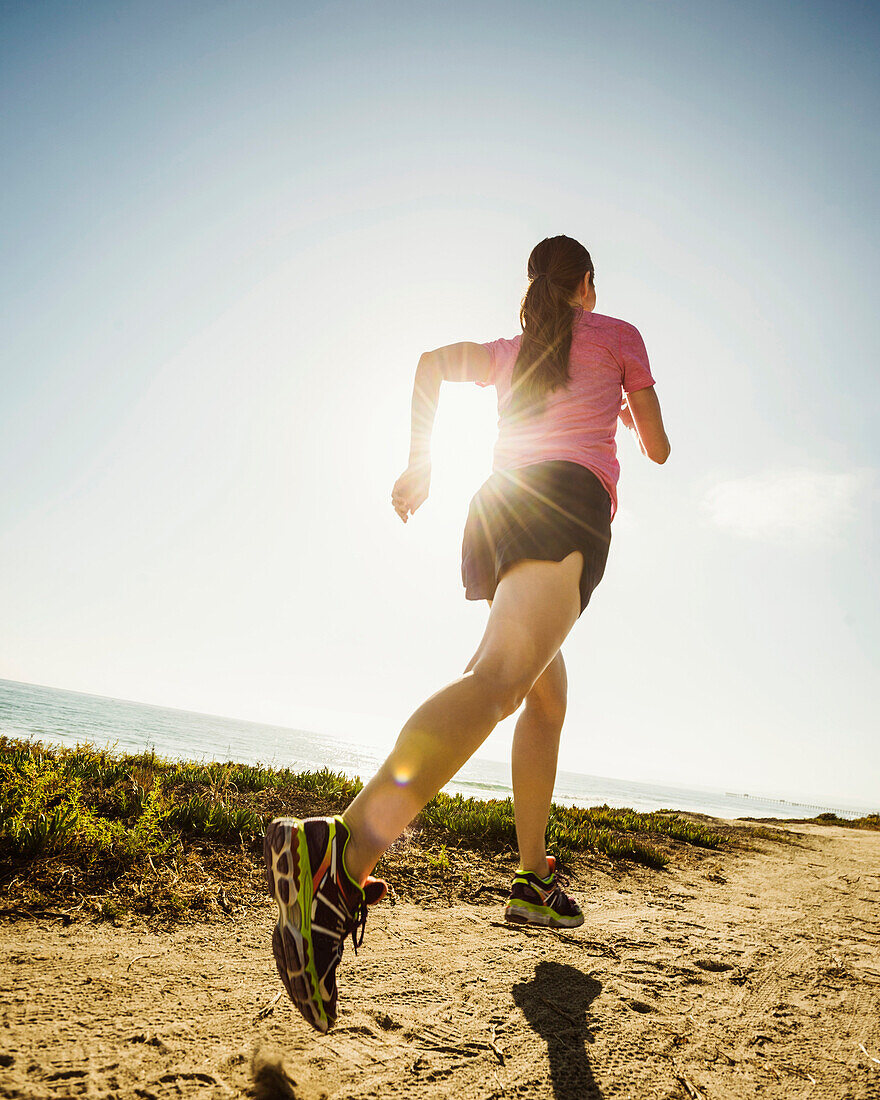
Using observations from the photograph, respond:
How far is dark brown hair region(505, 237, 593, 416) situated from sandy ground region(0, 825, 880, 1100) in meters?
1.83

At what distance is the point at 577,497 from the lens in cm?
183

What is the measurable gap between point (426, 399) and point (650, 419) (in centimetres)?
87

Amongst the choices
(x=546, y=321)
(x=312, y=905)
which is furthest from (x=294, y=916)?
(x=546, y=321)

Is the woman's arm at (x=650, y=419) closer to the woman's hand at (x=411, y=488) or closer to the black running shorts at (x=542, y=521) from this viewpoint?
the black running shorts at (x=542, y=521)

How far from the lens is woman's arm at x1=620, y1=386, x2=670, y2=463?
2.16 meters

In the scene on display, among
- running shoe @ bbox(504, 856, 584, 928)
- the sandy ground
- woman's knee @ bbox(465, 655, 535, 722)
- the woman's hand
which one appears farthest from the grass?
the woman's hand

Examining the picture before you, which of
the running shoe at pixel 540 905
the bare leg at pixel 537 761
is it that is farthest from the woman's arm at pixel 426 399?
the running shoe at pixel 540 905

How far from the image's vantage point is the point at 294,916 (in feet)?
3.90

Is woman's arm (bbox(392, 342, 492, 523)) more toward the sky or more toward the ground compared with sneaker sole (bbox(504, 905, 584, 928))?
more toward the sky

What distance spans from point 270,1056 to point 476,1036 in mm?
500

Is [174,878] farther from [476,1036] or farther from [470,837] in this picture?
Result: [470,837]

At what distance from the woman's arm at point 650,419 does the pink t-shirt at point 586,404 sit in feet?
0.12

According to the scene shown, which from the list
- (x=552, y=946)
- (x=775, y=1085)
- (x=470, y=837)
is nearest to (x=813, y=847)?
(x=470, y=837)

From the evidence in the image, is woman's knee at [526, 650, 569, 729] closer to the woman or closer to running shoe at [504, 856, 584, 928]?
the woman
